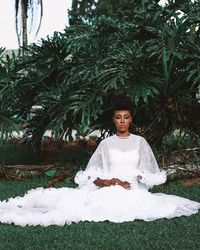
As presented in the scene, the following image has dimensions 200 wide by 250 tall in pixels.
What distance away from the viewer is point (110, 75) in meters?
8.39

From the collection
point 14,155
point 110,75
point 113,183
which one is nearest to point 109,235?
point 113,183

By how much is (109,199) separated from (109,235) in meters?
0.68

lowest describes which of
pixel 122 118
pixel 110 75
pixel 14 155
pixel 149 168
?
pixel 14 155

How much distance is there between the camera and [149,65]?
29.1 ft

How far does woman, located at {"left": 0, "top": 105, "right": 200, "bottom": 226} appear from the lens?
18.2 ft

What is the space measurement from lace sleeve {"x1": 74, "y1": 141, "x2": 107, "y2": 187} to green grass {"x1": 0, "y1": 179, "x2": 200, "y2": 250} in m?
0.70

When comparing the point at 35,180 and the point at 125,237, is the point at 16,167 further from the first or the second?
the point at 125,237

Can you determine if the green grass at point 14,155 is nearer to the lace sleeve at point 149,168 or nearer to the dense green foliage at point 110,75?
the dense green foliage at point 110,75

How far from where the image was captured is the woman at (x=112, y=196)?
554 cm

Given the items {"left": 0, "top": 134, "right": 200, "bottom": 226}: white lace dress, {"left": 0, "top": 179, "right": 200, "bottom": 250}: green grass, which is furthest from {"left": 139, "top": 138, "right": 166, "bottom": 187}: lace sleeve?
{"left": 0, "top": 179, "right": 200, "bottom": 250}: green grass

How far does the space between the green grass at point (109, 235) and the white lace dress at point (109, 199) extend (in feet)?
0.44

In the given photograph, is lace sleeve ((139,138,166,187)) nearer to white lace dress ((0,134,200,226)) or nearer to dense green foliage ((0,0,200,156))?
white lace dress ((0,134,200,226))

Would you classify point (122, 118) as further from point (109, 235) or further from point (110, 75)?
point (110, 75)

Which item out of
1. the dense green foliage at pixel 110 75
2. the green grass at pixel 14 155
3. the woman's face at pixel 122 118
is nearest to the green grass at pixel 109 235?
the woman's face at pixel 122 118
